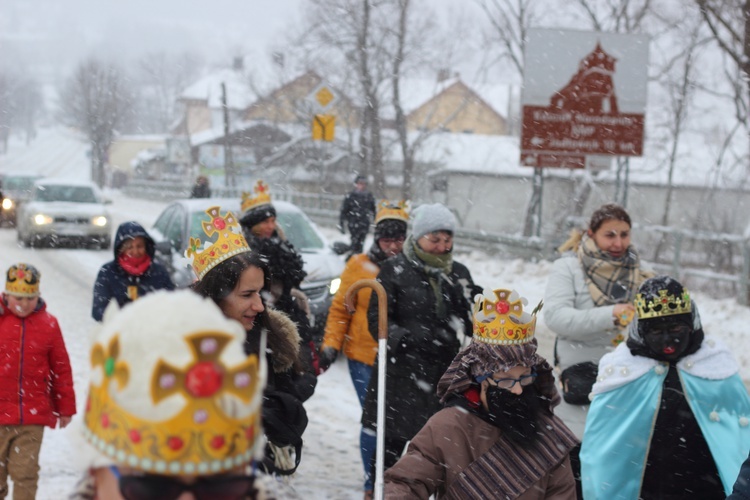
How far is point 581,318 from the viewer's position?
5254 millimetres

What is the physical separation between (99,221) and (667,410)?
19.6 metres

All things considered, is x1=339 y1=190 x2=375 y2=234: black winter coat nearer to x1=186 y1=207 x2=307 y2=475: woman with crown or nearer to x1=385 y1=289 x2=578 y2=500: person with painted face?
x1=186 y1=207 x2=307 y2=475: woman with crown

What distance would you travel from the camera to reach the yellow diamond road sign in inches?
655

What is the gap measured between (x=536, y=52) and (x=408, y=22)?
13.1m

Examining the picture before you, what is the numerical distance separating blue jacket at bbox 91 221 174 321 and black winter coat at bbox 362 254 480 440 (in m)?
1.88

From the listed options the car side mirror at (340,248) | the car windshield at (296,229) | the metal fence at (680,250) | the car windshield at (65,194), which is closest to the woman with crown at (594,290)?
the car side mirror at (340,248)

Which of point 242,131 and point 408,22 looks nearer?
point 408,22

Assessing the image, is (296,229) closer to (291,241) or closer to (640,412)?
(291,241)

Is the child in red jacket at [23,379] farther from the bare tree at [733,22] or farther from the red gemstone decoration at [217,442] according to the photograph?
the bare tree at [733,22]

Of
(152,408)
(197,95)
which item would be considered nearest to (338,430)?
(152,408)

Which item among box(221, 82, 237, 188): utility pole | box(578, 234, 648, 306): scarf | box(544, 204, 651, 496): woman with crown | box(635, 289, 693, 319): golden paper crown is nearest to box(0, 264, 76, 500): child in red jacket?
box(544, 204, 651, 496): woman with crown

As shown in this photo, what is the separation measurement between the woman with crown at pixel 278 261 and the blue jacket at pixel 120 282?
2.40 ft

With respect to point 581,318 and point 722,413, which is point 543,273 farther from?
point 722,413

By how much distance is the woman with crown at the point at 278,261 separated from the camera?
567cm
